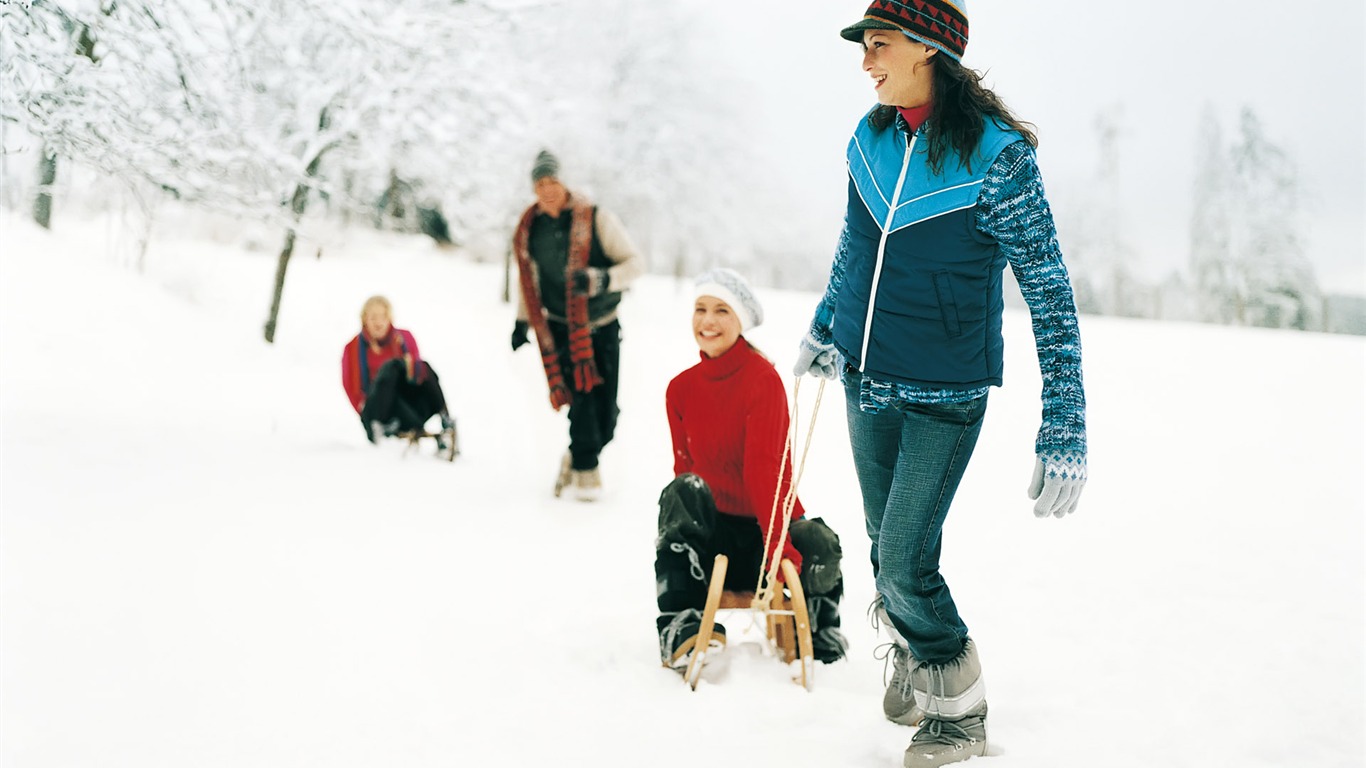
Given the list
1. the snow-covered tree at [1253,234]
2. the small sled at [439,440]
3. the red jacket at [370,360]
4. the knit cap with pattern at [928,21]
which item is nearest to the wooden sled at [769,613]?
the knit cap with pattern at [928,21]

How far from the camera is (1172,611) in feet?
12.4

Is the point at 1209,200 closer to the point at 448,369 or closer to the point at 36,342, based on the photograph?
the point at 448,369

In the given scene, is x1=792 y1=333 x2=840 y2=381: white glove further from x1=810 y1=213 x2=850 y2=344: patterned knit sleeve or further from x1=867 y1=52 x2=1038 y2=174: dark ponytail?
x1=867 y1=52 x2=1038 y2=174: dark ponytail

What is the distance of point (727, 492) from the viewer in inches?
125

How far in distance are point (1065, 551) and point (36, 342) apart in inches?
245

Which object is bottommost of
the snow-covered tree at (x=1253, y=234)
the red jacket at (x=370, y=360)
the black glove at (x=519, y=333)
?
the red jacket at (x=370, y=360)

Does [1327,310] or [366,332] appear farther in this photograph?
[1327,310]

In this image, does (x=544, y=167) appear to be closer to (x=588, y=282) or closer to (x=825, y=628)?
(x=588, y=282)

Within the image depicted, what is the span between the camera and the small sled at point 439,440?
6.42m

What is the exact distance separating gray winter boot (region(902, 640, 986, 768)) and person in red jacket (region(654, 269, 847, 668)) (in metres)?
0.66

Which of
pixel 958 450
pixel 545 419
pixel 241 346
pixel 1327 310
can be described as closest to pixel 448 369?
pixel 241 346

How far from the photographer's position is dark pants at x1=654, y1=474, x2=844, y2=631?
117 inches

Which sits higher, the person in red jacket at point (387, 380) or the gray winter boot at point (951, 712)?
the person in red jacket at point (387, 380)

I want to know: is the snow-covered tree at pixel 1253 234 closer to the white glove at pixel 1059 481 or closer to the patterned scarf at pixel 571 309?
the patterned scarf at pixel 571 309
